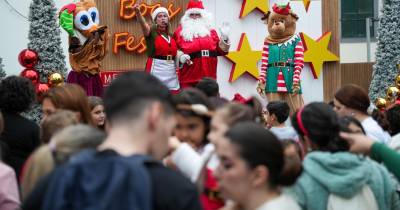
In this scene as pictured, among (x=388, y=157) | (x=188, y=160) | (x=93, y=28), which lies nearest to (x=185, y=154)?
(x=188, y=160)

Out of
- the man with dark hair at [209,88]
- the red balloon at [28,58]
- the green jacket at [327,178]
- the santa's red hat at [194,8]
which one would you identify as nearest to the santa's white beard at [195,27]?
the santa's red hat at [194,8]

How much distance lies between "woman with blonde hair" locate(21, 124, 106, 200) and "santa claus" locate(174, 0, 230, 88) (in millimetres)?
6832

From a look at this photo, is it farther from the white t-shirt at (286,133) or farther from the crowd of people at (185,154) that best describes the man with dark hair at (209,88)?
the white t-shirt at (286,133)

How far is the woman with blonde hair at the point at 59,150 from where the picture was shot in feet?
9.95

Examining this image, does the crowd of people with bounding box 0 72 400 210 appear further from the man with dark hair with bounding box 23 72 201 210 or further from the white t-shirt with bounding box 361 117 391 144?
the white t-shirt with bounding box 361 117 391 144

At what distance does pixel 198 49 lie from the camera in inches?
396

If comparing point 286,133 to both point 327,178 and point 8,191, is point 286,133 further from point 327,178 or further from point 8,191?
point 8,191

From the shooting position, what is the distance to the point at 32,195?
2648mm

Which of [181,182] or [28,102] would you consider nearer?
[181,182]

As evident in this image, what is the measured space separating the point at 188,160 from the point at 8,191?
45.2 inches

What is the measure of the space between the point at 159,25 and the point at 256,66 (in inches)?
131

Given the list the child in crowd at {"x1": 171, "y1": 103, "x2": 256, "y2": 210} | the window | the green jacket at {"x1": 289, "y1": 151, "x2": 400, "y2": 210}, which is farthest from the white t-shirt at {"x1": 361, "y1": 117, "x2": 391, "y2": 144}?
the window

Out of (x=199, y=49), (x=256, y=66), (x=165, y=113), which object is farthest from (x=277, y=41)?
(x=165, y=113)

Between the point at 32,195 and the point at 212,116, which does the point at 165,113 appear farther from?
the point at 212,116
